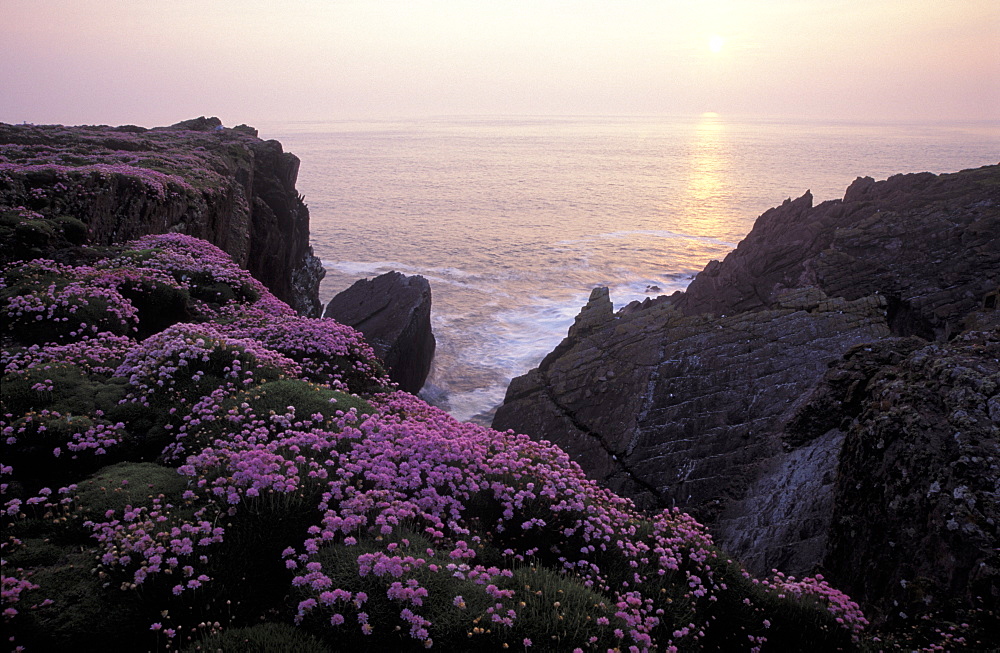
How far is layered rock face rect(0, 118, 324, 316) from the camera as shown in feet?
63.2

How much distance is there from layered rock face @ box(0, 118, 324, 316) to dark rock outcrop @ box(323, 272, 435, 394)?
385 centimetres

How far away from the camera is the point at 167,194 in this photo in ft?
73.6

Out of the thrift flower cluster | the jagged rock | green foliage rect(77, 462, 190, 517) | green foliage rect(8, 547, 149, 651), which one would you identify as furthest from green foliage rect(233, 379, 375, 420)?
the jagged rock

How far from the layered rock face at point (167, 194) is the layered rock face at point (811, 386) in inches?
608

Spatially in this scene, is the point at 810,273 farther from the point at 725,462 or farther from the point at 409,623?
the point at 409,623

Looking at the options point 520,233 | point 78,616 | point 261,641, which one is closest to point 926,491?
point 261,641

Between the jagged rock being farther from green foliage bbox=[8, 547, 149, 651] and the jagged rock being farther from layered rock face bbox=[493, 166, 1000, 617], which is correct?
green foliage bbox=[8, 547, 149, 651]

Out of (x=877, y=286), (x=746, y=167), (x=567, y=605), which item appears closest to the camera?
(x=567, y=605)

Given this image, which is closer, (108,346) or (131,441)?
(131,441)

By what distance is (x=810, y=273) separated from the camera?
27766mm

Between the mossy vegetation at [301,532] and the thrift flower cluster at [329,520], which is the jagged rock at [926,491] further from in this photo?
the mossy vegetation at [301,532]

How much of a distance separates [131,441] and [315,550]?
15.1ft

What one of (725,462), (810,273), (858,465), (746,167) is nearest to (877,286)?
Result: (810,273)

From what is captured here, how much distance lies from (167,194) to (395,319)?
13.4 m
